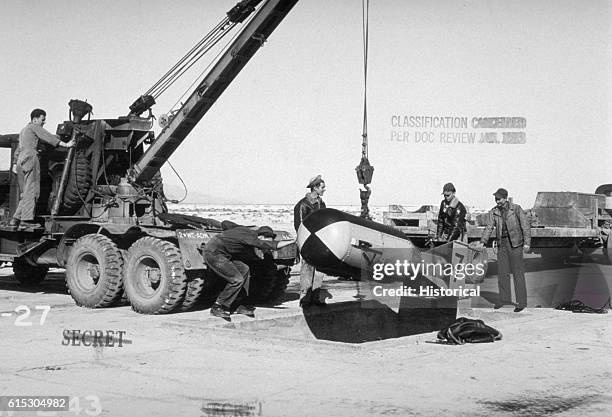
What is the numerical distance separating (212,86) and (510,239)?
5667 mm

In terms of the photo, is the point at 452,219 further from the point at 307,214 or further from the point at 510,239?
the point at 307,214

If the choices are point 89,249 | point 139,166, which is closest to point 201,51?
point 139,166

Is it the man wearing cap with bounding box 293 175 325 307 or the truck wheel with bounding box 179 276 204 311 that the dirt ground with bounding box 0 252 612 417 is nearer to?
the truck wheel with bounding box 179 276 204 311

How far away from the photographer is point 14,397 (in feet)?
21.6

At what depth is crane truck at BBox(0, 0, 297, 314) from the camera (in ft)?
41.7

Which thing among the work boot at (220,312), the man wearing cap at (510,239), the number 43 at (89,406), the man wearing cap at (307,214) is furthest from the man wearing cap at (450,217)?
the number 43 at (89,406)

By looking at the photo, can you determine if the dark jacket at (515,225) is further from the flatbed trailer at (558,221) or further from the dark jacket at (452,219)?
the flatbed trailer at (558,221)

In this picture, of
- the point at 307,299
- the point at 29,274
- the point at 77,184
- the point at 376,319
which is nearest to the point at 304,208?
the point at 307,299

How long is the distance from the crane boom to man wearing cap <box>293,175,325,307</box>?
9.72 ft

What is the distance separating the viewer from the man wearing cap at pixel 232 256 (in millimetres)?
11180

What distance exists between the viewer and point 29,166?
547 inches

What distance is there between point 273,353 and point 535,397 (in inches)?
118

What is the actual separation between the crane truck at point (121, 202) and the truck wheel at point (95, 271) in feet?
0.05

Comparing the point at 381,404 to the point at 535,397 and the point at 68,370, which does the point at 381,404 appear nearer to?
the point at 535,397
